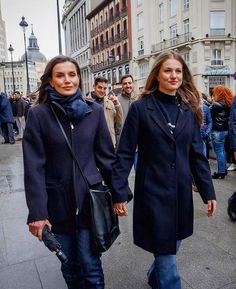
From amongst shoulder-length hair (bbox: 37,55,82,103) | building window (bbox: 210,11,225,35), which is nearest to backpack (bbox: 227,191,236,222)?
shoulder-length hair (bbox: 37,55,82,103)

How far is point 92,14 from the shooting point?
5947 cm

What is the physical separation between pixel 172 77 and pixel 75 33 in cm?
7911

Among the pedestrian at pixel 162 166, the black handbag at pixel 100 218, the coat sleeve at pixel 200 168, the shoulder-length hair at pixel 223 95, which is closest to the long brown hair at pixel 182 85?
the pedestrian at pixel 162 166

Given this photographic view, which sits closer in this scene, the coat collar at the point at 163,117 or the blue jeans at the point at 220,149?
the coat collar at the point at 163,117

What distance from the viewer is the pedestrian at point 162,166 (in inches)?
91.7

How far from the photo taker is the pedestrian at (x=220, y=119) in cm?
644

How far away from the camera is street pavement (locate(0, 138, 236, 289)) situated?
9.61 feet

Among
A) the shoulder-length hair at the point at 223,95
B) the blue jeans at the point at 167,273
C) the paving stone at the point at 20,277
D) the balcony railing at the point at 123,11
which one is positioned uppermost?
the balcony railing at the point at 123,11

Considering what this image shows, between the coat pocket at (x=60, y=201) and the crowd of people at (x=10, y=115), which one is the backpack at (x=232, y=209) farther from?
the crowd of people at (x=10, y=115)

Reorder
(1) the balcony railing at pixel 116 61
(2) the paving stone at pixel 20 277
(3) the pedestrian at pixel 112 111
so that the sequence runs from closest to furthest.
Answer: (2) the paving stone at pixel 20 277, (3) the pedestrian at pixel 112 111, (1) the balcony railing at pixel 116 61

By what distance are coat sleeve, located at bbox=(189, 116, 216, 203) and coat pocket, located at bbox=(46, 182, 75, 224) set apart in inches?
38.5

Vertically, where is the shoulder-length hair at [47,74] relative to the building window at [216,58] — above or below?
below

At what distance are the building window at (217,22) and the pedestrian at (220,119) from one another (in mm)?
31230

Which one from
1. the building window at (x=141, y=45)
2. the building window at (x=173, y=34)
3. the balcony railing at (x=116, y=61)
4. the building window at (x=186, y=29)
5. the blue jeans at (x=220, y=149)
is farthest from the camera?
the balcony railing at (x=116, y=61)
